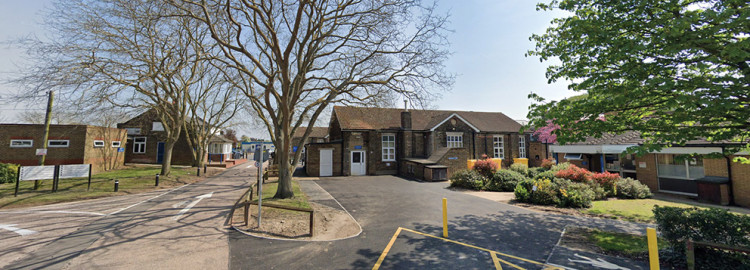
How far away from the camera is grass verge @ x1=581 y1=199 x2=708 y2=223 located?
29.6 ft

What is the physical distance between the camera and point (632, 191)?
12430 mm

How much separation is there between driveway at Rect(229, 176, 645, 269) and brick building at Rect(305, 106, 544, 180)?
10548 millimetres

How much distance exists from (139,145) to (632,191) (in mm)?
41731

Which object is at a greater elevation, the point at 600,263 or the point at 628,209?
the point at 628,209

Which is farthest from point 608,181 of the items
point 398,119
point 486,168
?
point 398,119

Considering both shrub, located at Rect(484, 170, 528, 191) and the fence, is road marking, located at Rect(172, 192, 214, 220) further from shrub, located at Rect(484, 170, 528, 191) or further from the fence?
shrub, located at Rect(484, 170, 528, 191)

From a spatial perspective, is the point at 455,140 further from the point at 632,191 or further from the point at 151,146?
the point at 151,146

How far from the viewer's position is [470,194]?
1411cm

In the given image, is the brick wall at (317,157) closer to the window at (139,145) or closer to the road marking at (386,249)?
the road marking at (386,249)

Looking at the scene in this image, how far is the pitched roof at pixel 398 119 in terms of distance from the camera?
24575mm

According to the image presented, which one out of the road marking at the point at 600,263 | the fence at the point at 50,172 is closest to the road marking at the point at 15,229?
the fence at the point at 50,172

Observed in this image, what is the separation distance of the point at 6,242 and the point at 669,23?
597 inches

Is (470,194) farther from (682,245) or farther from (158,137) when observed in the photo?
(158,137)

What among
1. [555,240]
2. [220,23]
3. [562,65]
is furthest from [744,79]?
[220,23]
